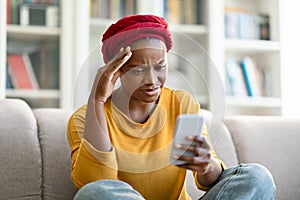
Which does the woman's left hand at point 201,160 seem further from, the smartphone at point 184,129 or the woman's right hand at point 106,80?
the woman's right hand at point 106,80

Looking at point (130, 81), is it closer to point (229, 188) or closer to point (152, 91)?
point (152, 91)

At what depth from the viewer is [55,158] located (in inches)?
66.9

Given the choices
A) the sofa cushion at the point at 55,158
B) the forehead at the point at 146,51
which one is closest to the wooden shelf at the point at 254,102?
the sofa cushion at the point at 55,158

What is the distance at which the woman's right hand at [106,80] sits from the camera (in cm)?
137

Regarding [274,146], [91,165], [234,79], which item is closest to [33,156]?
[91,165]

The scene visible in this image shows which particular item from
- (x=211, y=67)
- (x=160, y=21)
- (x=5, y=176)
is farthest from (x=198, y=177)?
(x=5, y=176)

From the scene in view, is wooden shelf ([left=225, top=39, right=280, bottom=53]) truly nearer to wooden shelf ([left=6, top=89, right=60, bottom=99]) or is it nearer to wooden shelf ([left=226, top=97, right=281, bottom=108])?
wooden shelf ([left=226, top=97, right=281, bottom=108])

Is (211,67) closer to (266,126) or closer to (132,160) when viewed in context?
(132,160)

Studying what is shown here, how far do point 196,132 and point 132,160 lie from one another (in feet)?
0.65

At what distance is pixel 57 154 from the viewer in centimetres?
171

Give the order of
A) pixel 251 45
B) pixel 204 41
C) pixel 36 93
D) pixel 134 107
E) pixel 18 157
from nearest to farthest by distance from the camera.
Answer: pixel 134 107 < pixel 18 157 < pixel 36 93 < pixel 204 41 < pixel 251 45

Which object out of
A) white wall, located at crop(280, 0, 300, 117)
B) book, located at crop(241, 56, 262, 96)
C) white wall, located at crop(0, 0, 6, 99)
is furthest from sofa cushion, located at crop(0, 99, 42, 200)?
white wall, located at crop(280, 0, 300, 117)

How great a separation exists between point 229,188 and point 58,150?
607 millimetres

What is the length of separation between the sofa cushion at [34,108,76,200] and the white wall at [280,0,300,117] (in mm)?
1641
